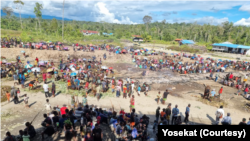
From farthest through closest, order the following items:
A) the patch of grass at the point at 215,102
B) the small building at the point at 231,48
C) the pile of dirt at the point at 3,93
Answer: the small building at the point at 231,48
the patch of grass at the point at 215,102
the pile of dirt at the point at 3,93

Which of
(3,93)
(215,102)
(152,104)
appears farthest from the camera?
(215,102)

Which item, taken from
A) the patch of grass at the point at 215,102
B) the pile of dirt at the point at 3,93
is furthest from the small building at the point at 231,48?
the pile of dirt at the point at 3,93

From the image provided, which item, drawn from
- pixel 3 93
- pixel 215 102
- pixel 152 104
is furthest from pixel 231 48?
pixel 3 93

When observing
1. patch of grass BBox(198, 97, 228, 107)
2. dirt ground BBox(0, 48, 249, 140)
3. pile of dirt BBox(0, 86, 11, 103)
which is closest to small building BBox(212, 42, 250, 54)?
dirt ground BBox(0, 48, 249, 140)

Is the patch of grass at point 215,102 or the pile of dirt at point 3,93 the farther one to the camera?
the patch of grass at point 215,102

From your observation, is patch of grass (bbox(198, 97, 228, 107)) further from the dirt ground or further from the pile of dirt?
the pile of dirt

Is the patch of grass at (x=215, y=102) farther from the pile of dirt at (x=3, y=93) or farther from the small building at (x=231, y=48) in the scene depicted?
the small building at (x=231, y=48)

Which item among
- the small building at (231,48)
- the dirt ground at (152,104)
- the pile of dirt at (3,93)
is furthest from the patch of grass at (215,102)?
the small building at (231,48)

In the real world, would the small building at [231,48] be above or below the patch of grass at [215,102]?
above

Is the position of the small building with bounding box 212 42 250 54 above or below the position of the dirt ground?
above

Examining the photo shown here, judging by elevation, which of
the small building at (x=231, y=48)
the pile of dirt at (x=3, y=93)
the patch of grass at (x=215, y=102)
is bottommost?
the patch of grass at (x=215, y=102)

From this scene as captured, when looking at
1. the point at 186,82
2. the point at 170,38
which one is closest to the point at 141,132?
the point at 186,82

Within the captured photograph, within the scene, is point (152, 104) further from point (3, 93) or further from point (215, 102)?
point (3, 93)

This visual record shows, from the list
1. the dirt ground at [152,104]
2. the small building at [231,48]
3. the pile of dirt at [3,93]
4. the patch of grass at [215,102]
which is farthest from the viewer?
the small building at [231,48]
